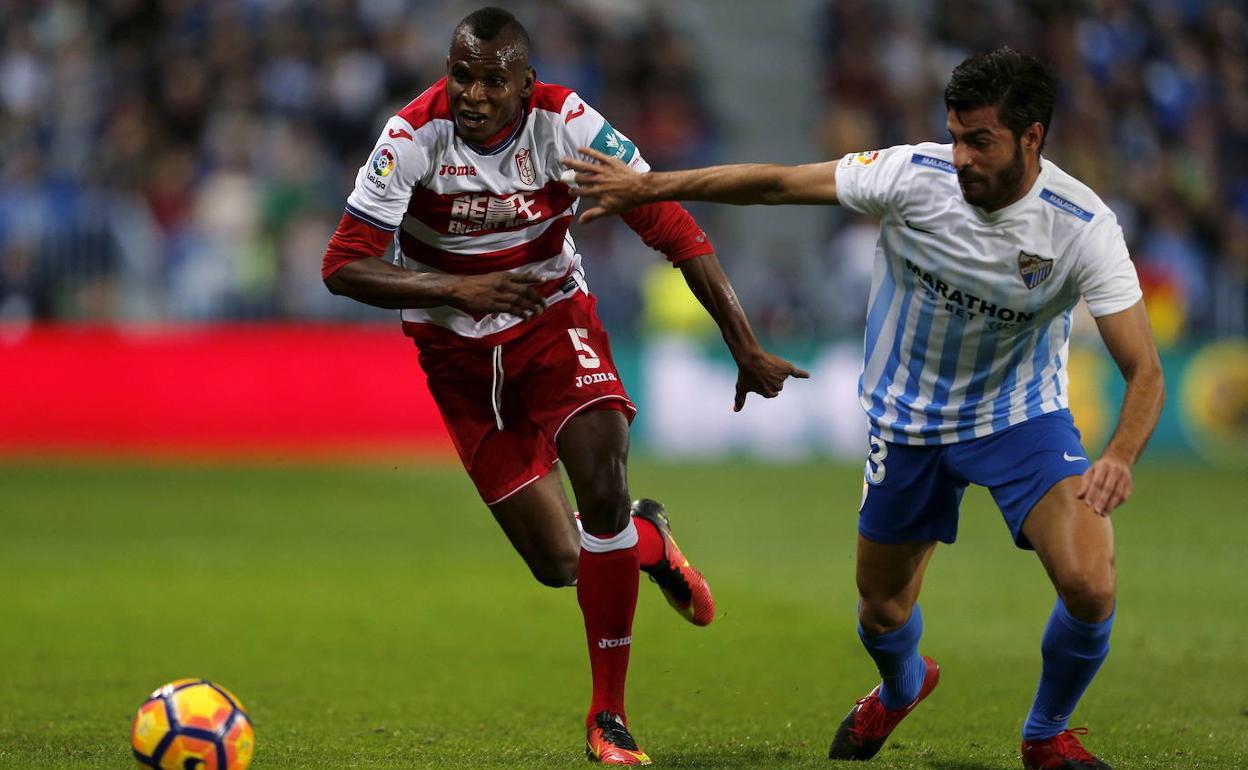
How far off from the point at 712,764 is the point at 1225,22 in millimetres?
19655

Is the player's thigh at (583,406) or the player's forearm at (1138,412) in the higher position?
the player's forearm at (1138,412)

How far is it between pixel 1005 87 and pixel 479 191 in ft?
6.45

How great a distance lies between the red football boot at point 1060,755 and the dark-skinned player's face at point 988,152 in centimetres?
183

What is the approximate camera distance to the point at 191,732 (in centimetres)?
524

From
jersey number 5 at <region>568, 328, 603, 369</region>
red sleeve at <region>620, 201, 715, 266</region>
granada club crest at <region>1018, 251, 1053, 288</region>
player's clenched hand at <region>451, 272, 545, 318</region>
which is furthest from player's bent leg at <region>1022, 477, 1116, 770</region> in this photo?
player's clenched hand at <region>451, 272, 545, 318</region>

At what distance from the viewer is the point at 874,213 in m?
5.72

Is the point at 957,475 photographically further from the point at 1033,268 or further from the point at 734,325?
the point at 734,325

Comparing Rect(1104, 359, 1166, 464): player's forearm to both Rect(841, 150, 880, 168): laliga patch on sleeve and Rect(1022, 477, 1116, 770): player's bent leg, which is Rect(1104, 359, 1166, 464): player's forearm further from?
Rect(841, 150, 880, 168): laliga patch on sleeve

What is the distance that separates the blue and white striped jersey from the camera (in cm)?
550

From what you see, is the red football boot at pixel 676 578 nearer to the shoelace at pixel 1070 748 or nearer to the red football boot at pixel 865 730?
the red football boot at pixel 865 730

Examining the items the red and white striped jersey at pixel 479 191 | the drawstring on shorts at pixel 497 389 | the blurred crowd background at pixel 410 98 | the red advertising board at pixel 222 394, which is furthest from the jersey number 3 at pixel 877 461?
the blurred crowd background at pixel 410 98

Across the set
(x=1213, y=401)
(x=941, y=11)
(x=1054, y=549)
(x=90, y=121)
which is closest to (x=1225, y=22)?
(x=941, y=11)

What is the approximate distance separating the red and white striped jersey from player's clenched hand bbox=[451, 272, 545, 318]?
332 millimetres

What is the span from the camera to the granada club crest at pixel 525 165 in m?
6.29
